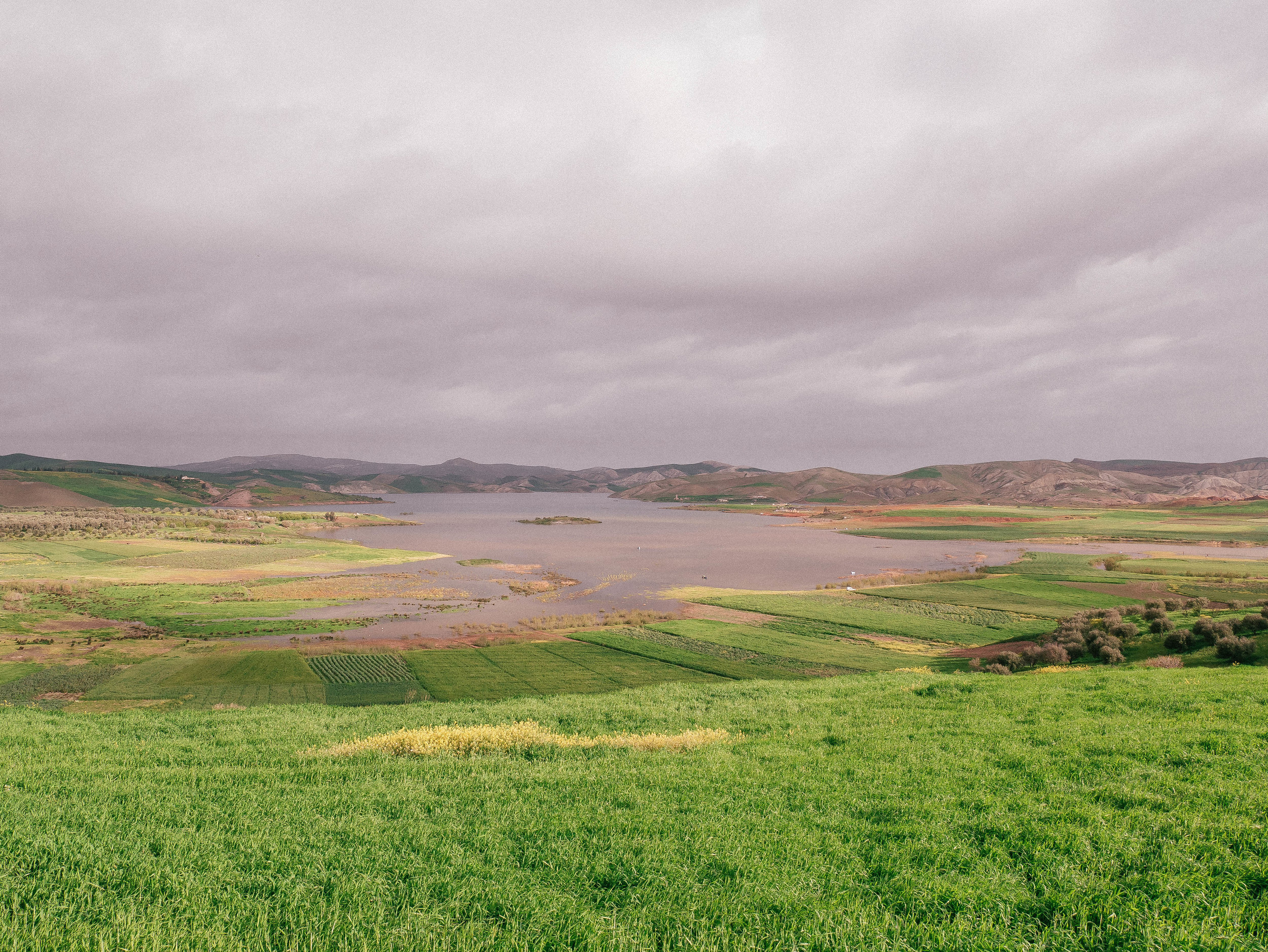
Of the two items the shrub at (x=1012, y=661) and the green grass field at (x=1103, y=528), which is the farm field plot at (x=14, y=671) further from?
the green grass field at (x=1103, y=528)

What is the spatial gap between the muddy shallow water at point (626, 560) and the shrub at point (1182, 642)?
1619 inches

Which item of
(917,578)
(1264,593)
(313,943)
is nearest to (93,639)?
(313,943)

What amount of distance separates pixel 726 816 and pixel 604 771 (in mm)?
3213

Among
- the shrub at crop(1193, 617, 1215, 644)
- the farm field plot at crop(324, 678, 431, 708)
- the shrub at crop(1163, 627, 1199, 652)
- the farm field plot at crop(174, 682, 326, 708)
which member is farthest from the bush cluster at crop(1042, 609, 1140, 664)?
the farm field plot at crop(174, 682, 326, 708)

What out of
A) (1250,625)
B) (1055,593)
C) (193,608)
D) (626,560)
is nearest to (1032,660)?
(1250,625)

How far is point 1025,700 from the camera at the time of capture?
53.3 feet

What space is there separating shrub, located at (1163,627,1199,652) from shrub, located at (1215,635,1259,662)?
1935 millimetres

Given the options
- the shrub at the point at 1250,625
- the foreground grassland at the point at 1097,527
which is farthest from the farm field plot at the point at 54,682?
the foreground grassland at the point at 1097,527

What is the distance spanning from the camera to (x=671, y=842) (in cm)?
735

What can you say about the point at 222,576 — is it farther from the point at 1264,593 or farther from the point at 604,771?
the point at 1264,593

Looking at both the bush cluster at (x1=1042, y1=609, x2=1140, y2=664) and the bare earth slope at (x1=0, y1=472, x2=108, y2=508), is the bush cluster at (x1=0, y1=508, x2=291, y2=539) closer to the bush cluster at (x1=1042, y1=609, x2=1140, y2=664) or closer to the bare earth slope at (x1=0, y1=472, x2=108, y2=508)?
the bare earth slope at (x1=0, y1=472, x2=108, y2=508)

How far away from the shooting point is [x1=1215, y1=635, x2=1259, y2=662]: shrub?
72.5ft

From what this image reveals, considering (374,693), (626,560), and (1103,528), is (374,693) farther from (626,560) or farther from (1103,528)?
(1103,528)

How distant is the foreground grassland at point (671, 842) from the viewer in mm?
5289
